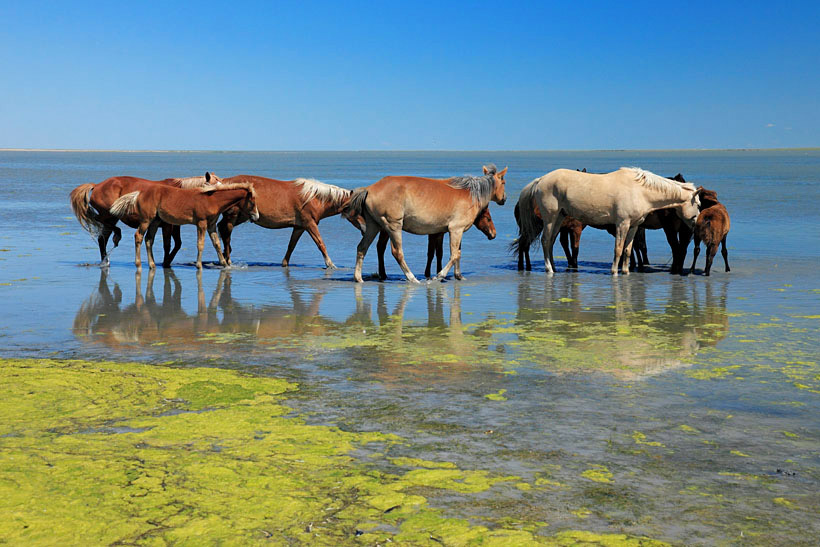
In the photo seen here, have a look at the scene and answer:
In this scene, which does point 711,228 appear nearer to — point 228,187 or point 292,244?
point 292,244

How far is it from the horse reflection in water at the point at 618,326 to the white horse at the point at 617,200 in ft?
5.61

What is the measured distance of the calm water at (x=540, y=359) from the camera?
185 inches

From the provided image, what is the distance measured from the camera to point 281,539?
13.3 ft

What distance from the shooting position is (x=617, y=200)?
50.3 feet

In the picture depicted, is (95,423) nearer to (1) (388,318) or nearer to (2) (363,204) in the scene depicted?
(1) (388,318)

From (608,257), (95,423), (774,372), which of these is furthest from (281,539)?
(608,257)

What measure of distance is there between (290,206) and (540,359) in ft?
30.4

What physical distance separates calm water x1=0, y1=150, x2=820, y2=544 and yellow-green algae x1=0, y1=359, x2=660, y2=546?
0.23m

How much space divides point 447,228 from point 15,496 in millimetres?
10353

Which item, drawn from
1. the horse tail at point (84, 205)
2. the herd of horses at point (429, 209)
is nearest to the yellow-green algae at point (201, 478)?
the herd of horses at point (429, 209)

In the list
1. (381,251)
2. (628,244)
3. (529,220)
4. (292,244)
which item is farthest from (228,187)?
(628,244)

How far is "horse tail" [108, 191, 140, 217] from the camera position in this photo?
50.2 feet

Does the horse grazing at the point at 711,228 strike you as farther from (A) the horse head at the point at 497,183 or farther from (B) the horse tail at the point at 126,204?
(B) the horse tail at the point at 126,204

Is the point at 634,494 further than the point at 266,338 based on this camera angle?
No
